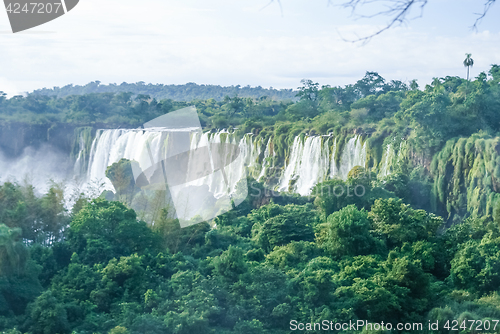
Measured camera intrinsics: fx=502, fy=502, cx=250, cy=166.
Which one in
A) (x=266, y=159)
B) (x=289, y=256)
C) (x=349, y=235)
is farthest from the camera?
(x=266, y=159)

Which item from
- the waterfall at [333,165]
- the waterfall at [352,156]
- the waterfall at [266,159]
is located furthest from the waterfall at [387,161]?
the waterfall at [266,159]

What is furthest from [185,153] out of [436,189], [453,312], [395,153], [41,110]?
[41,110]

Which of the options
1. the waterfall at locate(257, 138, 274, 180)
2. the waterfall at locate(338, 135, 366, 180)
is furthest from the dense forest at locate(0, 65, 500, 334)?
the waterfall at locate(257, 138, 274, 180)

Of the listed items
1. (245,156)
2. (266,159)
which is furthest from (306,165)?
(245,156)

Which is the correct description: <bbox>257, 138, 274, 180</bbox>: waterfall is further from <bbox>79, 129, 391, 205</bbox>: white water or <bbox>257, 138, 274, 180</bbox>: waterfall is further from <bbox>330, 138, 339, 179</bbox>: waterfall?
<bbox>330, 138, 339, 179</bbox>: waterfall

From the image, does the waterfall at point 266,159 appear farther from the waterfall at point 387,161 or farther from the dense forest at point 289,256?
the waterfall at point 387,161

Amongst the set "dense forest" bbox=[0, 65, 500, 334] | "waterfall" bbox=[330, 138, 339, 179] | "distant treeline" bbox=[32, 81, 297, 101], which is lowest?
"dense forest" bbox=[0, 65, 500, 334]

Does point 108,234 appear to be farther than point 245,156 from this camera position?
No

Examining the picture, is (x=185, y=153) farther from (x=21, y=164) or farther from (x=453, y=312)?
(x=453, y=312)

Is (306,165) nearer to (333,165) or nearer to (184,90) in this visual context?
(333,165)
